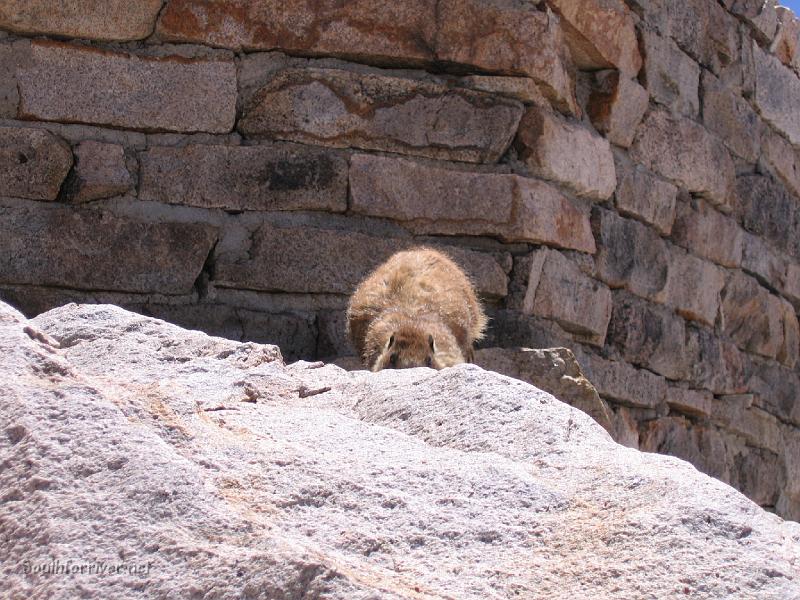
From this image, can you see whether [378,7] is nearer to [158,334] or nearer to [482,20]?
[482,20]

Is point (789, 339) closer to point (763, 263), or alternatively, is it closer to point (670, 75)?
point (763, 263)

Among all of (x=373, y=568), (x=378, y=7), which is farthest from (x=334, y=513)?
(x=378, y=7)

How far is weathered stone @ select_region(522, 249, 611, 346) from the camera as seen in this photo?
16.0 ft

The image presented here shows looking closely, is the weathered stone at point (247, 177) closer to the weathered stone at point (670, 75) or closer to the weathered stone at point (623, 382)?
the weathered stone at point (623, 382)

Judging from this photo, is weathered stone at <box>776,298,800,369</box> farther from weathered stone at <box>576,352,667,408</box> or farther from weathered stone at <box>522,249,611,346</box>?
weathered stone at <box>522,249,611,346</box>

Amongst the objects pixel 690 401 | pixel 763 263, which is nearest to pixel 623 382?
pixel 690 401

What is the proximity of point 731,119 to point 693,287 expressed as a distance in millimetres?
1112

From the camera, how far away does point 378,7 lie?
4.67m

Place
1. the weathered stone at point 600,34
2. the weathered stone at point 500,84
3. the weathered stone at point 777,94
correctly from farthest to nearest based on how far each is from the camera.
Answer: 1. the weathered stone at point 777,94
2. the weathered stone at point 600,34
3. the weathered stone at point 500,84

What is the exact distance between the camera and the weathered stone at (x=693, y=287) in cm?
598

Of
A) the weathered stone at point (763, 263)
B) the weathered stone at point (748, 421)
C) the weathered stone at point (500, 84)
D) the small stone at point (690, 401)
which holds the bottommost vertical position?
the weathered stone at point (748, 421)

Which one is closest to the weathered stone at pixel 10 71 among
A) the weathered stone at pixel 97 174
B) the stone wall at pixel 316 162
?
the stone wall at pixel 316 162

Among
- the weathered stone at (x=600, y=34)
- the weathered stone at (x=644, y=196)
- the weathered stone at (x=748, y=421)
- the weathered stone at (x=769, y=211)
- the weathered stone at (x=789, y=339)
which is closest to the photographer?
the weathered stone at (x=600, y=34)

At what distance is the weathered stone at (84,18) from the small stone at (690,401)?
3.17m
